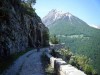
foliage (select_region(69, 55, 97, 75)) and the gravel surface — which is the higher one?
the gravel surface

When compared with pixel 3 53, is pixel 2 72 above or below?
below

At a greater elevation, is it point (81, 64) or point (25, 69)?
point (25, 69)

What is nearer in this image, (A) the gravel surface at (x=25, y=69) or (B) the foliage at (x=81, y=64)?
(A) the gravel surface at (x=25, y=69)

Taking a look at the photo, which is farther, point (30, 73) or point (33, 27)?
point (33, 27)

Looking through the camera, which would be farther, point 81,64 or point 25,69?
point 81,64

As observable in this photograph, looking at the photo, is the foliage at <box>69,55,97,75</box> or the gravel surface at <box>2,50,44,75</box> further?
the foliage at <box>69,55,97,75</box>

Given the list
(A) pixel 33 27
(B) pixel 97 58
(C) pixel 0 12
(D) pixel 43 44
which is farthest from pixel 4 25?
(B) pixel 97 58

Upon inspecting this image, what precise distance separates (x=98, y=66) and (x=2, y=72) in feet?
406

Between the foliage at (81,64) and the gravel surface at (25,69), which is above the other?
the gravel surface at (25,69)

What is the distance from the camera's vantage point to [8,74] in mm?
16609

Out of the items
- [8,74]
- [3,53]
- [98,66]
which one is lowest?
[98,66]

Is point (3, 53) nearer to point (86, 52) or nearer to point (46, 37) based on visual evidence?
point (46, 37)

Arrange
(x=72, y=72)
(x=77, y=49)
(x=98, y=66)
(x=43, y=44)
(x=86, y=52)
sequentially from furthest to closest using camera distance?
(x=77, y=49) < (x=86, y=52) < (x=98, y=66) < (x=43, y=44) < (x=72, y=72)

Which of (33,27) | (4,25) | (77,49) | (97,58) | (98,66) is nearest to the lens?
(4,25)
